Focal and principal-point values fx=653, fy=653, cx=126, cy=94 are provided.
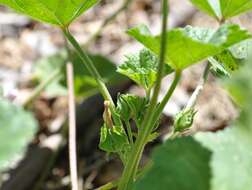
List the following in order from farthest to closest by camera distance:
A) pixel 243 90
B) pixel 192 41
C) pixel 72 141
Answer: pixel 72 141 < pixel 192 41 < pixel 243 90

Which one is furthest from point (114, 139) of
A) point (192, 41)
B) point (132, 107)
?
point (192, 41)

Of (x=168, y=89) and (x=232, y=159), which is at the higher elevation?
(x=168, y=89)

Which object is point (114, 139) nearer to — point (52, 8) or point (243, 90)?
point (52, 8)

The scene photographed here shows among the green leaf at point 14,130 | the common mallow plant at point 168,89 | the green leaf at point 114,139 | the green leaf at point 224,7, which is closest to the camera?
the green leaf at point 14,130

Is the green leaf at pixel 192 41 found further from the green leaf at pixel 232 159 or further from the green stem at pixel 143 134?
the green leaf at pixel 232 159

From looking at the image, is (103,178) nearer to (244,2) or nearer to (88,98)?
(88,98)

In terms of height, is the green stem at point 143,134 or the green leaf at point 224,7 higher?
the green leaf at point 224,7

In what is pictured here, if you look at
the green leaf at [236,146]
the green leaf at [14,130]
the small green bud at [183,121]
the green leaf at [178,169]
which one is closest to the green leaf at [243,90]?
the green leaf at [236,146]
